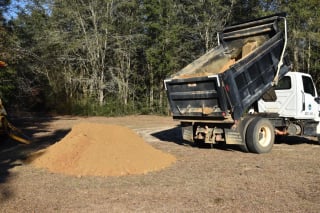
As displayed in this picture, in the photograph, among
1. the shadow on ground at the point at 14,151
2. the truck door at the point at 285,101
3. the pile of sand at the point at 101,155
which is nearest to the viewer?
the shadow on ground at the point at 14,151

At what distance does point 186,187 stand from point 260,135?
4684 millimetres

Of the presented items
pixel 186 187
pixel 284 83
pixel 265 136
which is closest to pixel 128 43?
pixel 284 83

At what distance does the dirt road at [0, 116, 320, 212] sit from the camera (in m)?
5.84

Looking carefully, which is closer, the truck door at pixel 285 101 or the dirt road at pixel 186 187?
the dirt road at pixel 186 187

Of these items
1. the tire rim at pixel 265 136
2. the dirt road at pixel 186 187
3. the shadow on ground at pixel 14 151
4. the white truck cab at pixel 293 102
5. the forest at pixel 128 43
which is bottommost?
the dirt road at pixel 186 187

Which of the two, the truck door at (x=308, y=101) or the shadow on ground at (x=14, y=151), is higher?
the truck door at (x=308, y=101)

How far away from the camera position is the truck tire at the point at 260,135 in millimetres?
10477

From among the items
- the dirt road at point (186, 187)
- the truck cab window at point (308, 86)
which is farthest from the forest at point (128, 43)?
the dirt road at point (186, 187)

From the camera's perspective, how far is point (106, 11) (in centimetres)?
2973

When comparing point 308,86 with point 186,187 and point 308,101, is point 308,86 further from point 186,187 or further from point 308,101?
point 186,187

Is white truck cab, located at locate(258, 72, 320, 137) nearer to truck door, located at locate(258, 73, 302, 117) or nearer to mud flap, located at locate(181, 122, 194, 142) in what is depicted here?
truck door, located at locate(258, 73, 302, 117)

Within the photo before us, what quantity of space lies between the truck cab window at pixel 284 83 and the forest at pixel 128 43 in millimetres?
16399

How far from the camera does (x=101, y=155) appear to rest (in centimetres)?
866

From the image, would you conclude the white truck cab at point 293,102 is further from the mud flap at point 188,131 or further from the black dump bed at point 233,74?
the mud flap at point 188,131
